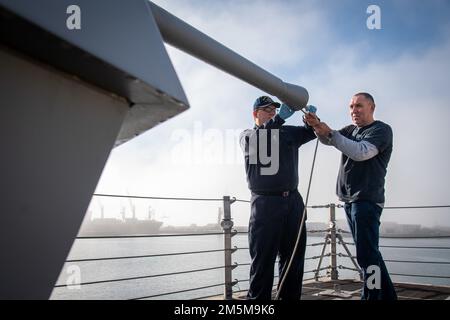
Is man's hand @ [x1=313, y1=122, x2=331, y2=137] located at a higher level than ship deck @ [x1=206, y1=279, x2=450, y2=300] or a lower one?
higher

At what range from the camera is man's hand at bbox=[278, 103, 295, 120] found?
2258 millimetres

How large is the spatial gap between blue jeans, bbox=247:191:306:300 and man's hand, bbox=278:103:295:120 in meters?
0.54

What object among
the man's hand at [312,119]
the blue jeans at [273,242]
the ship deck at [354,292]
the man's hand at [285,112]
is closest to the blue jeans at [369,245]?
the blue jeans at [273,242]

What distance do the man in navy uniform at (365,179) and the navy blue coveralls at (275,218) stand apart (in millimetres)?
271

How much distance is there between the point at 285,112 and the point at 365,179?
2.21ft

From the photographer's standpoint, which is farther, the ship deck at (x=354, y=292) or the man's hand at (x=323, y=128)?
the ship deck at (x=354, y=292)

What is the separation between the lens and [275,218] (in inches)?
84.7

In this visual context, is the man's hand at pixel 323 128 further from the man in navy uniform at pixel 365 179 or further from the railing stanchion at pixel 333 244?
the railing stanchion at pixel 333 244

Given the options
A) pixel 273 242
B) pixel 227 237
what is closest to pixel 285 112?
pixel 273 242

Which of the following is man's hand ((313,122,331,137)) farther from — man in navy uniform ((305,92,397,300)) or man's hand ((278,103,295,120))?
man's hand ((278,103,295,120))

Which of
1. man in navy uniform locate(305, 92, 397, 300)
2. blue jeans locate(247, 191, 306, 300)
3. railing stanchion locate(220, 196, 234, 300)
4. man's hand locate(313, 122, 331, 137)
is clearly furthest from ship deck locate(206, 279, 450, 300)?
man's hand locate(313, 122, 331, 137)

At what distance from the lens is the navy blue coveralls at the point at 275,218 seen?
6.96 feet

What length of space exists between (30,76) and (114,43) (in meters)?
0.17

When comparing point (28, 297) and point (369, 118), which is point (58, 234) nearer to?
point (28, 297)
